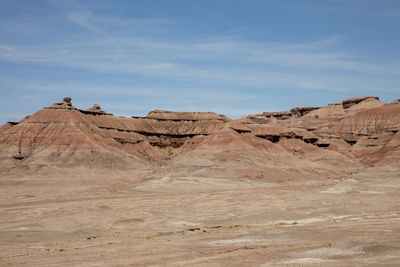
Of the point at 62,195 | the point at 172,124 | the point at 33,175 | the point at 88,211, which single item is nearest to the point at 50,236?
the point at 88,211

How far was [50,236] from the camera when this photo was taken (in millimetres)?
32250

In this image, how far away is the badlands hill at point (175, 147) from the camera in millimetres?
96312

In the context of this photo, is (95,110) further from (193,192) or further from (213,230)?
(213,230)

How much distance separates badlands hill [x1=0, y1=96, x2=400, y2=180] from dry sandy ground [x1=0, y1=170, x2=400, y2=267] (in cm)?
2893

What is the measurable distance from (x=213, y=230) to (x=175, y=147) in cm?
9763

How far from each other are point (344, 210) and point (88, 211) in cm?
2506

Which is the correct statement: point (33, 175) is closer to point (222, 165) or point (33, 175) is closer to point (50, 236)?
point (222, 165)

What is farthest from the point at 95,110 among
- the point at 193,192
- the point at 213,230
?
the point at 213,230

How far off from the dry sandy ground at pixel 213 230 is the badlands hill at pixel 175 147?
28931mm

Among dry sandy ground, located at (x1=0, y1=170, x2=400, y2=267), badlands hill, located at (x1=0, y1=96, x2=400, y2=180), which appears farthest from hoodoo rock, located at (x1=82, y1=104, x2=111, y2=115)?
dry sandy ground, located at (x1=0, y1=170, x2=400, y2=267)

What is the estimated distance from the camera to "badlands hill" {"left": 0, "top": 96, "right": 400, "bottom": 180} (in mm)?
96312

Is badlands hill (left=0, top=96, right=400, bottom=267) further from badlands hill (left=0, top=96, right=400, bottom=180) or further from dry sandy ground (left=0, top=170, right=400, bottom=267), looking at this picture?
badlands hill (left=0, top=96, right=400, bottom=180)

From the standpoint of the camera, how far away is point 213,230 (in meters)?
34.6

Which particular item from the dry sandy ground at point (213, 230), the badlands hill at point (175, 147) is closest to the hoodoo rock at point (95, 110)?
the badlands hill at point (175, 147)
